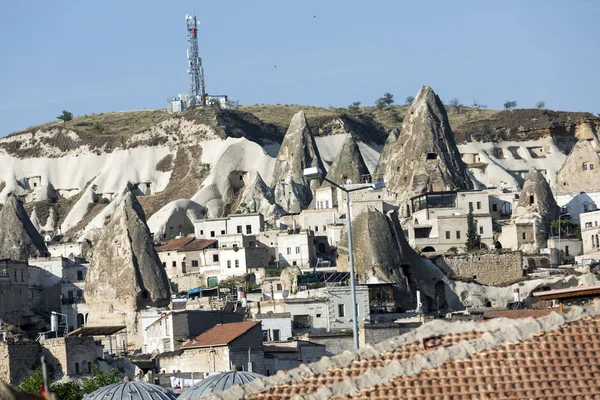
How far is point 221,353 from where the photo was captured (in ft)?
213

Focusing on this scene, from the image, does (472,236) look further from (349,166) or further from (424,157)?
(349,166)

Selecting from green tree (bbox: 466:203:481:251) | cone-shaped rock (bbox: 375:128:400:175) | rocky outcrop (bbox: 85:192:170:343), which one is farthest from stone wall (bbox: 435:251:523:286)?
cone-shaped rock (bbox: 375:128:400:175)

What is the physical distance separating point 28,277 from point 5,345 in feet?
136

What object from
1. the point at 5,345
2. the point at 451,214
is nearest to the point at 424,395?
the point at 5,345

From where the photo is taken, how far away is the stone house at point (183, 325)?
77375mm

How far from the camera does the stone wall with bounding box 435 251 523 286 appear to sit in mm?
106500

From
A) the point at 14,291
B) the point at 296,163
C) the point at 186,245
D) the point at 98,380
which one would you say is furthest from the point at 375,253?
the point at 296,163

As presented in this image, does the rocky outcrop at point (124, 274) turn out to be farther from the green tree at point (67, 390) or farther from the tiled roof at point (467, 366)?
the tiled roof at point (467, 366)

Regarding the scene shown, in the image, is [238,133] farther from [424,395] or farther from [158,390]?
[424,395]

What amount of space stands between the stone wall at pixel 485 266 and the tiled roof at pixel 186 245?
2055cm

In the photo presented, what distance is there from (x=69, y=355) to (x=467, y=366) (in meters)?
48.1

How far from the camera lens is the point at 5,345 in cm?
6844

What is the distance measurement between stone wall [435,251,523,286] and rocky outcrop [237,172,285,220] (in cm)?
2946

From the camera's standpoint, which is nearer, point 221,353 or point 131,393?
Answer: point 131,393
